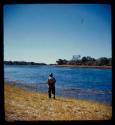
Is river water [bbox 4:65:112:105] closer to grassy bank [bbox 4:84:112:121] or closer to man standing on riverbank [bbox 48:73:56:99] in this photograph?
man standing on riverbank [bbox 48:73:56:99]

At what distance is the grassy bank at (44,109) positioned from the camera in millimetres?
7324

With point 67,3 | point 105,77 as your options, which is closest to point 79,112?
point 105,77

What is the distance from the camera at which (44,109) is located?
7.42m

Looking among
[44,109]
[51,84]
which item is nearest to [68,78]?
[51,84]

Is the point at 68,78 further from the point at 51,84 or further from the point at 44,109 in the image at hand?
the point at 44,109

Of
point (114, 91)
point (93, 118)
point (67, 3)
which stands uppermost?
point (67, 3)

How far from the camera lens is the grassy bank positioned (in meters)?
7.32

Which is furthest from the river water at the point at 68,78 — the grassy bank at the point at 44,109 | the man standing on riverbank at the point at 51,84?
the grassy bank at the point at 44,109

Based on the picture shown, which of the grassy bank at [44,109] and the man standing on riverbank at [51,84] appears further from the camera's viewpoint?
the man standing on riverbank at [51,84]

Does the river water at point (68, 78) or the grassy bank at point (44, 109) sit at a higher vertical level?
the river water at point (68, 78)

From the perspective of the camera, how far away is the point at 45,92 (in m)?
7.94

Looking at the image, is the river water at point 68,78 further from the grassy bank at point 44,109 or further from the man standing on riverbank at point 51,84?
the grassy bank at point 44,109

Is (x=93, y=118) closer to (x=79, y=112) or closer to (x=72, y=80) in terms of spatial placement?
(x=79, y=112)

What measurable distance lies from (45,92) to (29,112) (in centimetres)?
68
